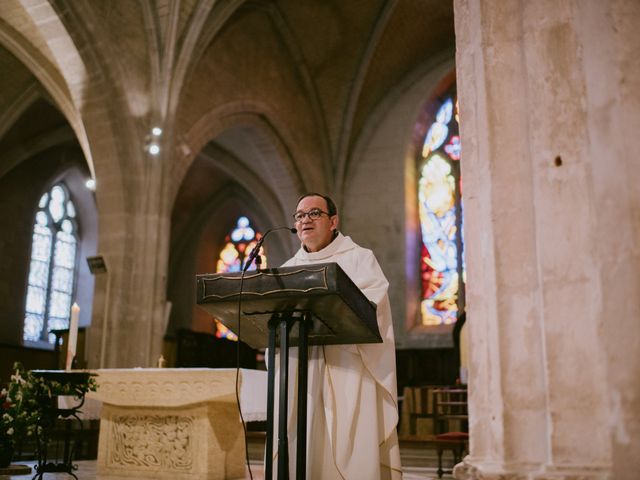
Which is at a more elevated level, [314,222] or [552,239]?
[314,222]

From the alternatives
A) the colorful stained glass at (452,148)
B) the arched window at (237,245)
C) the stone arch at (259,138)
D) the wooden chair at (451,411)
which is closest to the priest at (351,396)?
the wooden chair at (451,411)

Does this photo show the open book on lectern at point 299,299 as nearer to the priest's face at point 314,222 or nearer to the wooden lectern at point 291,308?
the wooden lectern at point 291,308

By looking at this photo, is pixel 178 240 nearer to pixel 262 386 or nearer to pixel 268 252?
pixel 268 252

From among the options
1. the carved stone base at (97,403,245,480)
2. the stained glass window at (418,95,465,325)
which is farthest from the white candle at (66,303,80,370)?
the stained glass window at (418,95,465,325)

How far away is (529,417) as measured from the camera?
2.96 metres

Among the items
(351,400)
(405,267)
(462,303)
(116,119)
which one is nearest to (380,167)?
(405,267)

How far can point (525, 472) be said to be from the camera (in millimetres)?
2896

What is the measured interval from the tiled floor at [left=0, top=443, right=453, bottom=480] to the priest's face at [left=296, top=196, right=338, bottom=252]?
259 centimetres

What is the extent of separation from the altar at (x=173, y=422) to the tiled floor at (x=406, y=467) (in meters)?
0.23

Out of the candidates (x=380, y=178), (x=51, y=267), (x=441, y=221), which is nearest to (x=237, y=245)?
(x=51, y=267)

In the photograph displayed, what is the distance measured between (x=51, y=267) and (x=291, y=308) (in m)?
15.4

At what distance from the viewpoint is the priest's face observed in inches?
150

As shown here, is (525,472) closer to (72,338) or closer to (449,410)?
(72,338)

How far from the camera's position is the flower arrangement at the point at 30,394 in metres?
5.44
